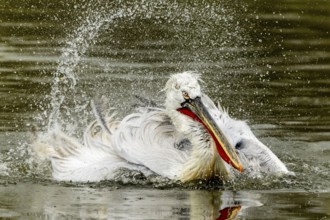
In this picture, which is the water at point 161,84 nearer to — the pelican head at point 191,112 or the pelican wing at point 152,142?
the pelican wing at point 152,142

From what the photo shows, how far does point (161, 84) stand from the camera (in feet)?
37.6

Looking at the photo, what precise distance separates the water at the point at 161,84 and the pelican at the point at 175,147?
0.42ft

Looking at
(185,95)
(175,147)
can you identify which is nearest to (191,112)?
(185,95)

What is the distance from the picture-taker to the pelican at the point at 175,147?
27.3ft

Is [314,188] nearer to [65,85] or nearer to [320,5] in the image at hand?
[65,85]

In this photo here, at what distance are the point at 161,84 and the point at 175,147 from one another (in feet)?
9.17

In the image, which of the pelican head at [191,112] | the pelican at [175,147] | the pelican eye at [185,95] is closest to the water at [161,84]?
the pelican at [175,147]

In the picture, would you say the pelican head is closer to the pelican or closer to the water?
the pelican

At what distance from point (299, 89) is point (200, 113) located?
341 centimetres

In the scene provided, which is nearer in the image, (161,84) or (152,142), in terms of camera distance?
(152,142)

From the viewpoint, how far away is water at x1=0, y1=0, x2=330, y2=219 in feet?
25.2

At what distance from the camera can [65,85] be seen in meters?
11.5

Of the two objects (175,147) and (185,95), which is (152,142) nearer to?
(175,147)

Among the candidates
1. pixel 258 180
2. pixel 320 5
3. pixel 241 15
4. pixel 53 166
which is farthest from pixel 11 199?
pixel 320 5
